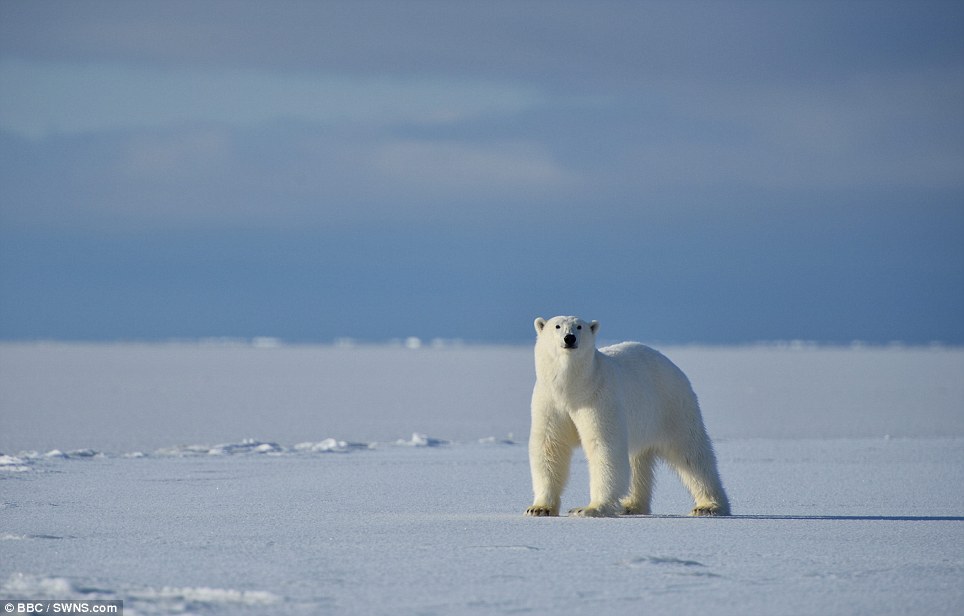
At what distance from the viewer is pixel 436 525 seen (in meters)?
5.01

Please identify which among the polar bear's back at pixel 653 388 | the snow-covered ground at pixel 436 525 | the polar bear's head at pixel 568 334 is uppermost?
the polar bear's head at pixel 568 334

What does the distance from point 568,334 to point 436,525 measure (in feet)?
3.88

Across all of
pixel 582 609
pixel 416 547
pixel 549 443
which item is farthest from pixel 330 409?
pixel 582 609

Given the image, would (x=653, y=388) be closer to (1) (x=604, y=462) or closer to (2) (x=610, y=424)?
(2) (x=610, y=424)

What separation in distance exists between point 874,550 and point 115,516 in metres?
3.40

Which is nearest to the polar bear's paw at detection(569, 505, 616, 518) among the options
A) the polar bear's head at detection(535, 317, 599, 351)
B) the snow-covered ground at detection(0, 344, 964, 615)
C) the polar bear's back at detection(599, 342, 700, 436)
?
the snow-covered ground at detection(0, 344, 964, 615)

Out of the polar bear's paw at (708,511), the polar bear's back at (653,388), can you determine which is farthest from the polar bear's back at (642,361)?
the polar bear's paw at (708,511)

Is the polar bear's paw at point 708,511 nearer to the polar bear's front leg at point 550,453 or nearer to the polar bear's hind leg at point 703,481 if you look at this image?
the polar bear's hind leg at point 703,481

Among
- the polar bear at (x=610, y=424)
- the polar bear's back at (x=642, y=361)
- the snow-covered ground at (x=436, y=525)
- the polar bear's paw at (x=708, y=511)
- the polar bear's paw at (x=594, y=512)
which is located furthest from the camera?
the polar bear's back at (x=642, y=361)

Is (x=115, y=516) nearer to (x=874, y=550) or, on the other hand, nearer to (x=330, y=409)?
(x=874, y=550)

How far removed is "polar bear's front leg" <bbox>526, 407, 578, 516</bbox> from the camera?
18.3 feet

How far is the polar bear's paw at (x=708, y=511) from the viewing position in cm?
587

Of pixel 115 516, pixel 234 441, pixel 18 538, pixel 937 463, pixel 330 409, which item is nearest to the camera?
pixel 18 538

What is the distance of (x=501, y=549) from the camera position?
169 inches
